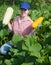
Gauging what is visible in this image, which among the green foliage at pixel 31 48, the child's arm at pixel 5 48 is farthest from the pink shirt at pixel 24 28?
the child's arm at pixel 5 48

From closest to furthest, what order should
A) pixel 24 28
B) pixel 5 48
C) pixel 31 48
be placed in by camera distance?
pixel 31 48 < pixel 5 48 < pixel 24 28

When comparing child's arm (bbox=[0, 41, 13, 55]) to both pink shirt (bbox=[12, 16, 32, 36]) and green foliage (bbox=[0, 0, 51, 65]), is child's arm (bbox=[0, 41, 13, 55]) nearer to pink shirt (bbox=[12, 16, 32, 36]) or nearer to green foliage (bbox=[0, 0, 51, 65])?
green foliage (bbox=[0, 0, 51, 65])

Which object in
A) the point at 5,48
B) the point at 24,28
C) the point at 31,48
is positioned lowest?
the point at 5,48

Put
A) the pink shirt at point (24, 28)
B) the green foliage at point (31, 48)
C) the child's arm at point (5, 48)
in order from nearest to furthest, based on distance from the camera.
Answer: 1. the green foliage at point (31, 48)
2. the child's arm at point (5, 48)
3. the pink shirt at point (24, 28)

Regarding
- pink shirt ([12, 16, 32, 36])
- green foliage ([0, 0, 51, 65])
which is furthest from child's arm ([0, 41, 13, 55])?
pink shirt ([12, 16, 32, 36])

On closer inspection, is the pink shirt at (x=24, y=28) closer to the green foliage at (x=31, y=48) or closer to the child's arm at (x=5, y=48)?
the green foliage at (x=31, y=48)

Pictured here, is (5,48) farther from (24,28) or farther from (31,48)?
(31,48)

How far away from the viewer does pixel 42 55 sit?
4.19 m

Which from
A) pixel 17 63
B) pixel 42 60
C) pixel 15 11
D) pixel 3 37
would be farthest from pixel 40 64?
pixel 15 11

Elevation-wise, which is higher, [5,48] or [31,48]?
[31,48]

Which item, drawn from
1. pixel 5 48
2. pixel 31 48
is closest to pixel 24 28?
pixel 5 48

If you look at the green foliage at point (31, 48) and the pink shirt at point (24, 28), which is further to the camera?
the pink shirt at point (24, 28)

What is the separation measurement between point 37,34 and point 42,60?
1071 mm

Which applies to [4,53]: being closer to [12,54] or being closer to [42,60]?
[12,54]
